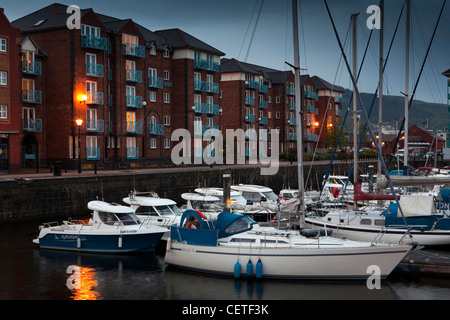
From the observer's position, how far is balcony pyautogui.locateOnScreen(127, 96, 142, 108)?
58375mm

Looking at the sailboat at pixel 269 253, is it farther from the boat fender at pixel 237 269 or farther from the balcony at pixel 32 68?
the balcony at pixel 32 68

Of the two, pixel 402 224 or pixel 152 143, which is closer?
pixel 402 224

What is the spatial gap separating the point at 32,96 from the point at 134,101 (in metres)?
11.1

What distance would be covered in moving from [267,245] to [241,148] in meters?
58.9

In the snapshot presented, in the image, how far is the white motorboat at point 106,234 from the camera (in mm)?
26250

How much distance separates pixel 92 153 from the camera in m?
53.1

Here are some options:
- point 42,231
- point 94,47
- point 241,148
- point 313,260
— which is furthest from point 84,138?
point 313,260

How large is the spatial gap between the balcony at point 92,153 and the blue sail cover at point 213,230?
3113 cm

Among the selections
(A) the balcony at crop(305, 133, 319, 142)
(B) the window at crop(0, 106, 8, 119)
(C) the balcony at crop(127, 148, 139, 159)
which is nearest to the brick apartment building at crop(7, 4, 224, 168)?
(C) the balcony at crop(127, 148, 139, 159)

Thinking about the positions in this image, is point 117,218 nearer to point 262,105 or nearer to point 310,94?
point 262,105

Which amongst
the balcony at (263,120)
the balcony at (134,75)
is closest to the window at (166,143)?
the balcony at (134,75)

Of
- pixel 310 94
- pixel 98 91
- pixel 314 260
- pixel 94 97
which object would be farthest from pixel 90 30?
pixel 310 94
